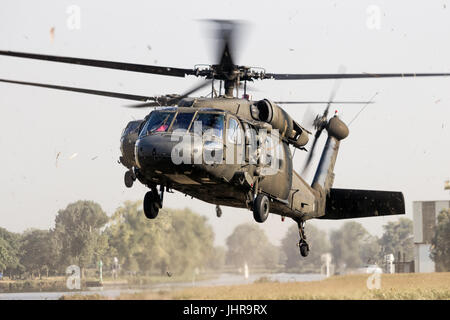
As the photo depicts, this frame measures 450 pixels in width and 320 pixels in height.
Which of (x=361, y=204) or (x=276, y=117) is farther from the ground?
(x=276, y=117)

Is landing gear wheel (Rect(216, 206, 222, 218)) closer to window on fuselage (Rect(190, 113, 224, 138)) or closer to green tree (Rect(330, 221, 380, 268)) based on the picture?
window on fuselage (Rect(190, 113, 224, 138))

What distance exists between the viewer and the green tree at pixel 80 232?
34188 millimetres

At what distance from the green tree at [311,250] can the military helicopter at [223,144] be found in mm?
12895

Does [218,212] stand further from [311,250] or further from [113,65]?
[311,250]

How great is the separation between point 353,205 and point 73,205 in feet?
53.2

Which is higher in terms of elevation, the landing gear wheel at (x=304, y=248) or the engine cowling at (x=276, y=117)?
the engine cowling at (x=276, y=117)

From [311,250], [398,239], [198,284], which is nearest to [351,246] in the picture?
[311,250]

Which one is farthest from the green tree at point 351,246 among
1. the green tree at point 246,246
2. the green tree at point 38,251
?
the green tree at point 38,251

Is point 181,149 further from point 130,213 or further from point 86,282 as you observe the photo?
point 86,282

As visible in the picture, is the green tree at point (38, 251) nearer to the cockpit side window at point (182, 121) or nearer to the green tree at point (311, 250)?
the green tree at point (311, 250)

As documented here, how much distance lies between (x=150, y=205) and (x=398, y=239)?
43.0 metres

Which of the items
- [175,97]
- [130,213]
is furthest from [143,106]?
[130,213]

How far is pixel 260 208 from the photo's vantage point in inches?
656

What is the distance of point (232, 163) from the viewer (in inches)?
630
